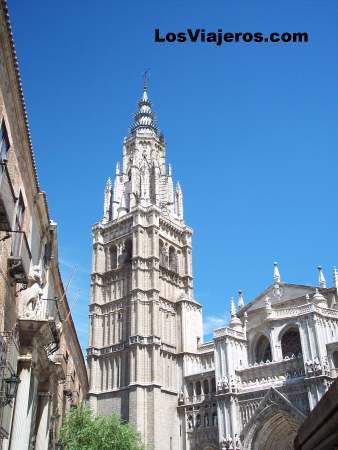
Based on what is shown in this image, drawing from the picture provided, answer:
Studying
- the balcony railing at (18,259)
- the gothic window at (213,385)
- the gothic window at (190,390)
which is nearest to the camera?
the balcony railing at (18,259)

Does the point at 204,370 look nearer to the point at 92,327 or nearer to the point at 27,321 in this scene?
the point at 92,327

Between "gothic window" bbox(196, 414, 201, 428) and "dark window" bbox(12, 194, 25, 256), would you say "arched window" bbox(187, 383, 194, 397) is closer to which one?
"gothic window" bbox(196, 414, 201, 428)

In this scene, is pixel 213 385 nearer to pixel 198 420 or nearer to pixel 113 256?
pixel 198 420

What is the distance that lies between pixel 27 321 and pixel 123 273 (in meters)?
38.2

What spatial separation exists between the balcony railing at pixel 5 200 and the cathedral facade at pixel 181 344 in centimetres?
3067

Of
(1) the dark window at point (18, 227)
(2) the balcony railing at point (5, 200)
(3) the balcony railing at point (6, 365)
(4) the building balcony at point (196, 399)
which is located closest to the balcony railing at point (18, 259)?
(1) the dark window at point (18, 227)

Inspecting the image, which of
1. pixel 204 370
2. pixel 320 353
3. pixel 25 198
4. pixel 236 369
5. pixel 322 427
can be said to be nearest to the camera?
pixel 322 427

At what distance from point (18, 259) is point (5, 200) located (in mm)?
3152

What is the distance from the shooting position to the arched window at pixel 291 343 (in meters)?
43.5

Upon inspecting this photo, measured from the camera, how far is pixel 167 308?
52438 mm

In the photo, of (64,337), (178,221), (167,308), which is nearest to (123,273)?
(167,308)

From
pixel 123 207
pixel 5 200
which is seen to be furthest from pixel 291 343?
pixel 5 200

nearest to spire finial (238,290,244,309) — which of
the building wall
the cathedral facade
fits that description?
the cathedral facade

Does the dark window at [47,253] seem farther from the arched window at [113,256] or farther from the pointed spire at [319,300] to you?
the arched window at [113,256]
